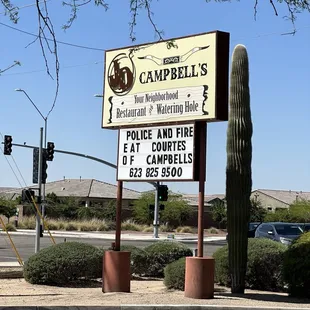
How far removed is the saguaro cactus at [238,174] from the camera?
13102 mm

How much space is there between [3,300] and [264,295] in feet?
17.3

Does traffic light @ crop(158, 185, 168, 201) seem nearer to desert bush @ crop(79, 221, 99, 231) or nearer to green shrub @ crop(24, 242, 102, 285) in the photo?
desert bush @ crop(79, 221, 99, 231)

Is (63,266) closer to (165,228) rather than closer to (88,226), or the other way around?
(88,226)

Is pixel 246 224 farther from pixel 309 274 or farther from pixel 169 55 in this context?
pixel 169 55

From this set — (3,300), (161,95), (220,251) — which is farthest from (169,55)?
(3,300)

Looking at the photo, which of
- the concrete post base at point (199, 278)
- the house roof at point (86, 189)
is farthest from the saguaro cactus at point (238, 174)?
the house roof at point (86, 189)

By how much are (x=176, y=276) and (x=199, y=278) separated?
174cm

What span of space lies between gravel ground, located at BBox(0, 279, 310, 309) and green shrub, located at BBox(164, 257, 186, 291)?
20cm

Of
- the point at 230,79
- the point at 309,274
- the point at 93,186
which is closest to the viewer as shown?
the point at 309,274

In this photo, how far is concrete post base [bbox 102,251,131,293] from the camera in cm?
1288

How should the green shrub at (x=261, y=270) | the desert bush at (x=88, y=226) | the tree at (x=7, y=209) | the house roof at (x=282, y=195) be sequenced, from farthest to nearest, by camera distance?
the house roof at (x=282, y=195)
the tree at (x=7, y=209)
the desert bush at (x=88, y=226)
the green shrub at (x=261, y=270)

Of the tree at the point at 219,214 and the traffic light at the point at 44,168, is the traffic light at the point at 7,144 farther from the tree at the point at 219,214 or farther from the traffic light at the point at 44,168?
the tree at the point at 219,214

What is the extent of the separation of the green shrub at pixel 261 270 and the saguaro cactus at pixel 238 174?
105 cm

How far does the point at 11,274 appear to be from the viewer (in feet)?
54.6
